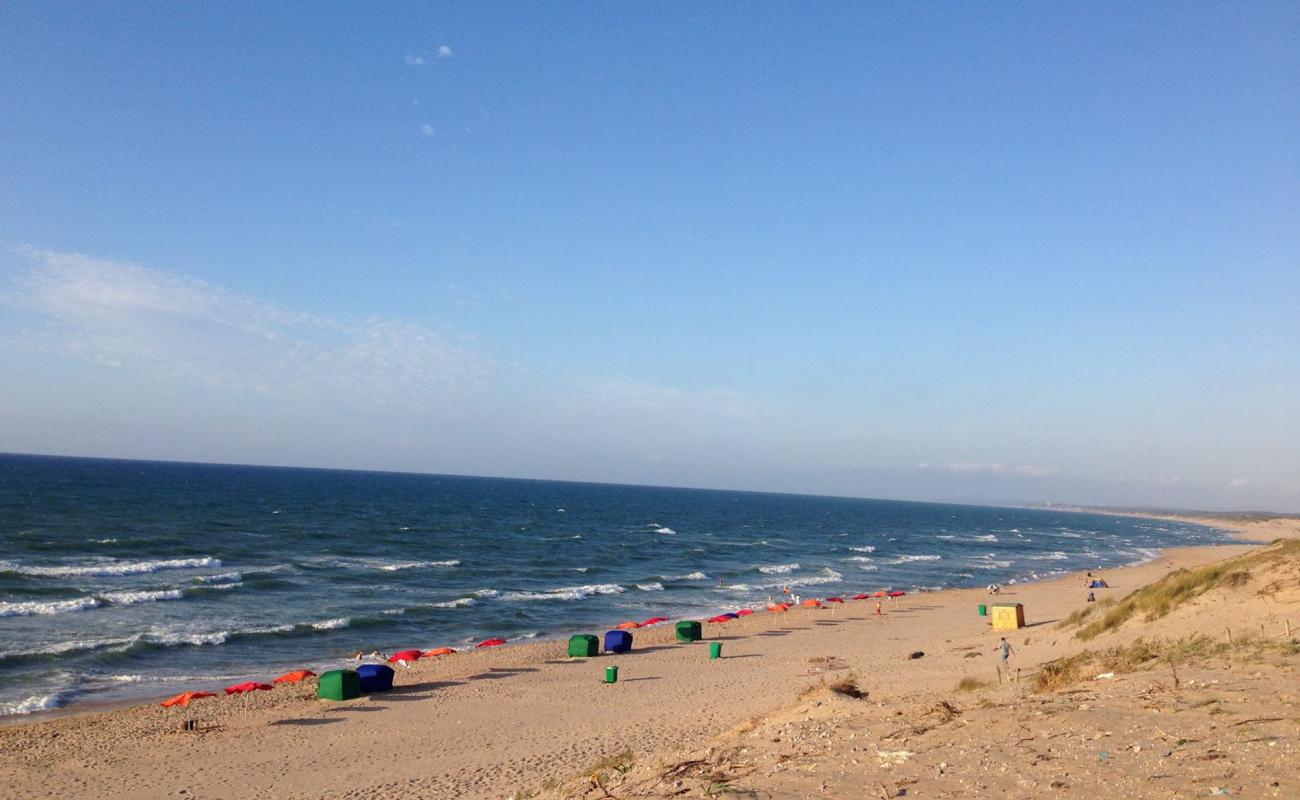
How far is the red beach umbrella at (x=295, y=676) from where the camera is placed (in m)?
22.3

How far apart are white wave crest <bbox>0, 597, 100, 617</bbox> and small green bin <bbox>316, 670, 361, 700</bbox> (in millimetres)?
15388

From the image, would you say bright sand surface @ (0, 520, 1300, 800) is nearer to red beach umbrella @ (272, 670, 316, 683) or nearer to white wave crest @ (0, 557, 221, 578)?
red beach umbrella @ (272, 670, 316, 683)

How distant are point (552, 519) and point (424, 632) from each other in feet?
203

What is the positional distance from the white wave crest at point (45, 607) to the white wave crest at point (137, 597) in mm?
726

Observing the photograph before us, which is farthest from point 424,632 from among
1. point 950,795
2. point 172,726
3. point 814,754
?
point 950,795

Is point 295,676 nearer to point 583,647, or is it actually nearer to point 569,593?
point 583,647

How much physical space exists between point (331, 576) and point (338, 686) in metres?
22.0

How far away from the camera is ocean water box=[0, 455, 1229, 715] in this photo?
2550cm

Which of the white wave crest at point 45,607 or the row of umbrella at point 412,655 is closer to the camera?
the row of umbrella at point 412,655

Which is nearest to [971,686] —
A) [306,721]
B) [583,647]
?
[583,647]

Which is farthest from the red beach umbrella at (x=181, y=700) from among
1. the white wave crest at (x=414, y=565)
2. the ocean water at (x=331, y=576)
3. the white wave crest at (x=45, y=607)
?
the white wave crest at (x=414, y=565)

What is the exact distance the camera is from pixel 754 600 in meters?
42.6

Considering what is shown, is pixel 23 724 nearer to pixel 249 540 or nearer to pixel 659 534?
pixel 249 540

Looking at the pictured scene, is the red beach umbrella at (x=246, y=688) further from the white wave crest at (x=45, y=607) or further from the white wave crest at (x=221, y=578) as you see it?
the white wave crest at (x=221, y=578)
